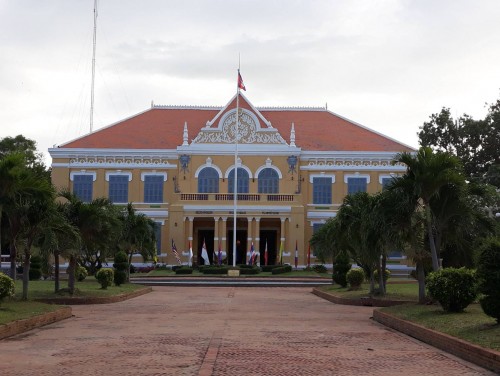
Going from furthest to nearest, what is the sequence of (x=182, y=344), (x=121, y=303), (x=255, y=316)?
1. (x=121, y=303)
2. (x=255, y=316)
3. (x=182, y=344)

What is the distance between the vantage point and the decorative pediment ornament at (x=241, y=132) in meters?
49.3

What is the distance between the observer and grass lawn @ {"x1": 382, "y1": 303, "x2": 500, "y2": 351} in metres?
10.8

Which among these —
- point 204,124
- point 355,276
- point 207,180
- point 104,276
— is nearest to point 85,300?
point 104,276

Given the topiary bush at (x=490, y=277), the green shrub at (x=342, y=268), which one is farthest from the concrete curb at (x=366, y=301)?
the topiary bush at (x=490, y=277)

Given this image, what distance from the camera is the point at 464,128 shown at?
161 ft

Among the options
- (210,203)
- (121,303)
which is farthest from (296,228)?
(121,303)

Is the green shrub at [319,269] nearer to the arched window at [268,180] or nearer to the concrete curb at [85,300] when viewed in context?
the arched window at [268,180]

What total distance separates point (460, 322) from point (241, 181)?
3695cm

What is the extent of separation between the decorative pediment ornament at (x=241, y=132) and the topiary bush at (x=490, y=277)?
37.5 meters

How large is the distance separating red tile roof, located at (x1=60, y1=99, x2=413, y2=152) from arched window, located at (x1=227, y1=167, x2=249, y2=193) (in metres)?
4.35

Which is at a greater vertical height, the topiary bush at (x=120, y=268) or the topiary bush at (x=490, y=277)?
the topiary bush at (x=490, y=277)

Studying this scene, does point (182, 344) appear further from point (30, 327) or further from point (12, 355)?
point (30, 327)

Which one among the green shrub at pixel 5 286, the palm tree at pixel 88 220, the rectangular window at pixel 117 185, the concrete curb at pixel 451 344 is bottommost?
the concrete curb at pixel 451 344

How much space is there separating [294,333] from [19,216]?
898cm
